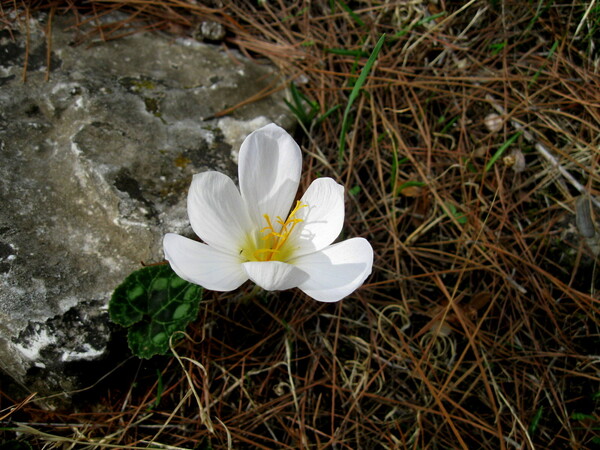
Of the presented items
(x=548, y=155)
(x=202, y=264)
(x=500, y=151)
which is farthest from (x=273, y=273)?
(x=548, y=155)

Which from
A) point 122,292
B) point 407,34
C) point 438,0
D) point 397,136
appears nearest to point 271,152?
point 122,292

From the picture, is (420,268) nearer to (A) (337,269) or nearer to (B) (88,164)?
(A) (337,269)

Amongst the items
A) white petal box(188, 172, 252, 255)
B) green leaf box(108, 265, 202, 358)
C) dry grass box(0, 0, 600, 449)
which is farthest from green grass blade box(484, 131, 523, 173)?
green leaf box(108, 265, 202, 358)

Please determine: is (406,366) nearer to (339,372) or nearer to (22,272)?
(339,372)

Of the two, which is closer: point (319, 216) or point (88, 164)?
point (319, 216)

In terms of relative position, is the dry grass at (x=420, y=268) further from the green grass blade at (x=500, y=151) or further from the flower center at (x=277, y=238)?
the flower center at (x=277, y=238)

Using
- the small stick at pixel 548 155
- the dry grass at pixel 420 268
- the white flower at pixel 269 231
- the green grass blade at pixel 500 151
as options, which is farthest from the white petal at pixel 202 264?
the small stick at pixel 548 155

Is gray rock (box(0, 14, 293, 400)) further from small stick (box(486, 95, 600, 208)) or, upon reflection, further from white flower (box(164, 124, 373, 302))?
small stick (box(486, 95, 600, 208))
